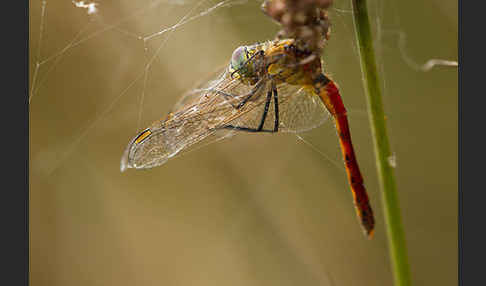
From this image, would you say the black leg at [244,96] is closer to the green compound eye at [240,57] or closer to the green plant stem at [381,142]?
the green compound eye at [240,57]

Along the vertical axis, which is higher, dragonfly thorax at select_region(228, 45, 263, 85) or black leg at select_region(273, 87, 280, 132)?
dragonfly thorax at select_region(228, 45, 263, 85)

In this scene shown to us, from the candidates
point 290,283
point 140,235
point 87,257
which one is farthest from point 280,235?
point 87,257

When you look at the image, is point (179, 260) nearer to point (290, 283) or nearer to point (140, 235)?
point (140, 235)

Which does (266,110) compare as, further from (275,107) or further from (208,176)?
(208,176)

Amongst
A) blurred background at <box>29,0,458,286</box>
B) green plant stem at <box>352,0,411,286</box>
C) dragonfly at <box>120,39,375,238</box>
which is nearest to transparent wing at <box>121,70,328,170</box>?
dragonfly at <box>120,39,375,238</box>

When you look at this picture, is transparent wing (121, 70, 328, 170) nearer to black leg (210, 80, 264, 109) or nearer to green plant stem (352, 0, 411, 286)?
black leg (210, 80, 264, 109)

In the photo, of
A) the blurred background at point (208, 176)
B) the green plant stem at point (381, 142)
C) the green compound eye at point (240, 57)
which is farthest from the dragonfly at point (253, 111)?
the blurred background at point (208, 176)

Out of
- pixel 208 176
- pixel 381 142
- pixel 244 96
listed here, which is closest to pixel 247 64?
pixel 244 96
